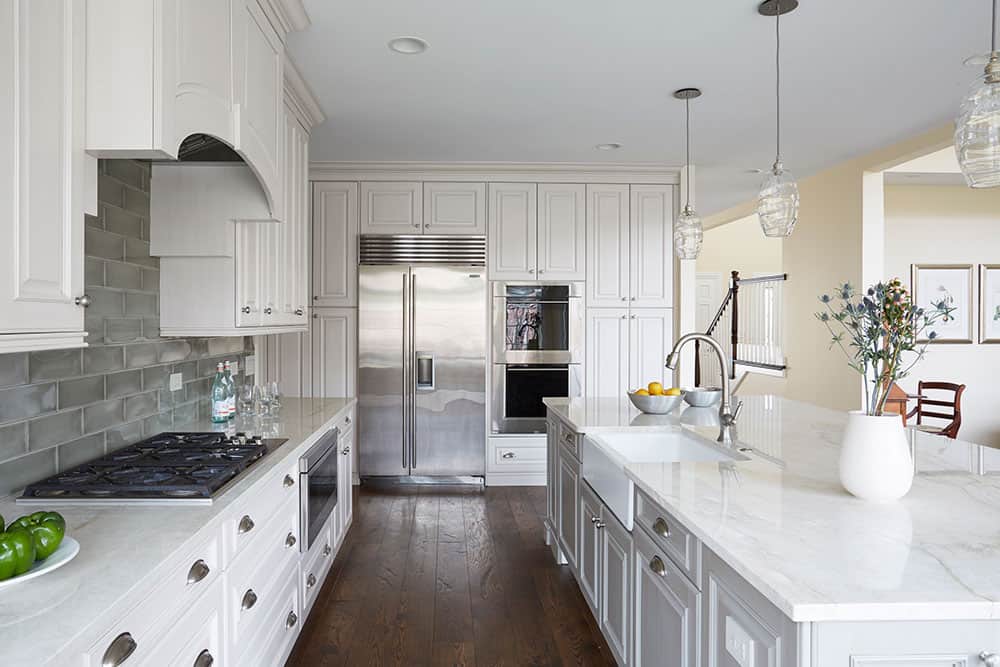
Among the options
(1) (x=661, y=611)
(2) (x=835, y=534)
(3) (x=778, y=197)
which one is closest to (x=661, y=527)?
(1) (x=661, y=611)

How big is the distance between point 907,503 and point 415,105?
133 inches

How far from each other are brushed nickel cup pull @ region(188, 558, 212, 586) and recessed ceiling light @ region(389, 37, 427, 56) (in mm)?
2462

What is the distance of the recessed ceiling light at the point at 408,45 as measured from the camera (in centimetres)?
309

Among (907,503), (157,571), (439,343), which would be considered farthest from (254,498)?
(439,343)

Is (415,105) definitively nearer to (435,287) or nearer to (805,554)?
(435,287)

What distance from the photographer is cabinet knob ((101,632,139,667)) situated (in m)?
1.13

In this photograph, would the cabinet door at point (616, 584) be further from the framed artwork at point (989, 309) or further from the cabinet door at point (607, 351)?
the framed artwork at point (989, 309)

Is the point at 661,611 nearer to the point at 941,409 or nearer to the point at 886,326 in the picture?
the point at 886,326

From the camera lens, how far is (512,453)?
5492 mm

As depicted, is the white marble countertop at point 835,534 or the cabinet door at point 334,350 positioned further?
the cabinet door at point 334,350

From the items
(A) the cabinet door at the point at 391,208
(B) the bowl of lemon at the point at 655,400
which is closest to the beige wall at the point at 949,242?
(B) the bowl of lemon at the point at 655,400

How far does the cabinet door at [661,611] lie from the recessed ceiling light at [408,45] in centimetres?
242

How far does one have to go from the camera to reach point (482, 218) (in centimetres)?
550

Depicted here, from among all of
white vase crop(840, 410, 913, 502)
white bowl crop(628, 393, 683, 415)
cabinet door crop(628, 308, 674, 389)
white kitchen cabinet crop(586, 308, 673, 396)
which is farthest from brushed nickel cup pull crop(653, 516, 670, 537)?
cabinet door crop(628, 308, 674, 389)
